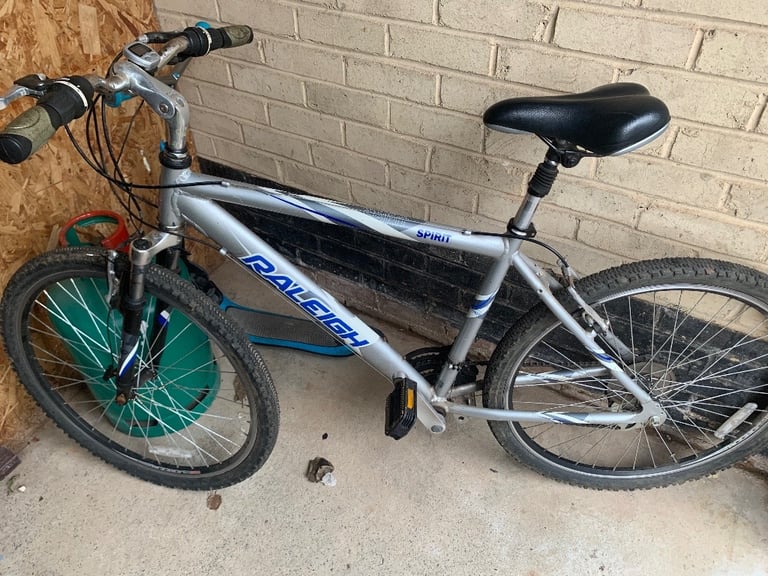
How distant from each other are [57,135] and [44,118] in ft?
2.58

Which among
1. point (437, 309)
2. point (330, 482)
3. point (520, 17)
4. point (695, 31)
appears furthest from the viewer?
point (437, 309)

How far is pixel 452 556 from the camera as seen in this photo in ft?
5.01

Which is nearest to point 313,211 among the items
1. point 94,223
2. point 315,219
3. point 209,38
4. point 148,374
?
point 315,219

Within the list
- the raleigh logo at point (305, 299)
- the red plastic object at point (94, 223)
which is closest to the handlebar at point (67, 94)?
the raleigh logo at point (305, 299)

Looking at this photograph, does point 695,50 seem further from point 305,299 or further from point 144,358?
point 144,358

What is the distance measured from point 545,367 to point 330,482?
2.61 feet

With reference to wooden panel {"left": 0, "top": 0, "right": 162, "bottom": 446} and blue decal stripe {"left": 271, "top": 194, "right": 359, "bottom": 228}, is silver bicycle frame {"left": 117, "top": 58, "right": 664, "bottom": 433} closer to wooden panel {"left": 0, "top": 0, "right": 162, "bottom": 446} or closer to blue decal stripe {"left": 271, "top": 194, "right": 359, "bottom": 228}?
blue decal stripe {"left": 271, "top": 194, "right": 359, "bottom": 228}

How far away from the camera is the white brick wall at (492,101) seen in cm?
119

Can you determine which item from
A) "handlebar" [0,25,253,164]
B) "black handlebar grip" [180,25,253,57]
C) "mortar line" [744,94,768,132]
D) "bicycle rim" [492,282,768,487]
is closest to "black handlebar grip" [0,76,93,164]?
"handlebar" [0,25,253,164]

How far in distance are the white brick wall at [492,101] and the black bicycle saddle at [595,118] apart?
0.63ft

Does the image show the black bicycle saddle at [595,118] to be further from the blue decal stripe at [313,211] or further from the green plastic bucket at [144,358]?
the green plastic bucket at [144,358]

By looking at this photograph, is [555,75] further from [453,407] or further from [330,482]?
[330,482]

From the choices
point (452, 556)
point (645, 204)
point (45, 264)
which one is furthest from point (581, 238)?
point (45, 264)

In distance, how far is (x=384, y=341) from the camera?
1512mm
